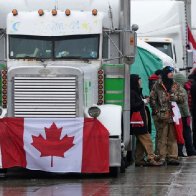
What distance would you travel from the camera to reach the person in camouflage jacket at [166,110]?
16094 millimetres

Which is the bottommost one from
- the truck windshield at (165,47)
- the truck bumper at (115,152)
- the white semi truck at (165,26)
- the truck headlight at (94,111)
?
the truck bumper at (115,152)

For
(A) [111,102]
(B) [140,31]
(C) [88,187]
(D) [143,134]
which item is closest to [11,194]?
(C) [88,187]

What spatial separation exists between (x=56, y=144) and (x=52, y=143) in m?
0.07

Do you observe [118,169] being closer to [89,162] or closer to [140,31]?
[89,162]

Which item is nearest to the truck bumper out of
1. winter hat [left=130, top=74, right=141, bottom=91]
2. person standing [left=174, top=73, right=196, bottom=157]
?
winter hat [left=130, top=74, right=141, bottom=91]

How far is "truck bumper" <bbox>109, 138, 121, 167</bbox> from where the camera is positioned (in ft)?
45.9

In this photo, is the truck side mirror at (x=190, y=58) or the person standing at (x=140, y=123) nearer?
the person standing at (x=140, y=123)

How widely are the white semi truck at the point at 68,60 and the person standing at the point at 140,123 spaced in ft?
2.25

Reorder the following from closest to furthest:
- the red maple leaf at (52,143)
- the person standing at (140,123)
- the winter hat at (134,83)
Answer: the red maple leaf at (52,143), the person standing at (140,123), the winter hat at (134,83)

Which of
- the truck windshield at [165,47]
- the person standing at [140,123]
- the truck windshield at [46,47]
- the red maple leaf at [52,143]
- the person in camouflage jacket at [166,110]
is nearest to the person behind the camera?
the red maple leaf at [52,143]

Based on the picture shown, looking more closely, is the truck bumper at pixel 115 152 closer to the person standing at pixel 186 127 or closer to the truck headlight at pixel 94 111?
the truck headlight at pixel 94 111

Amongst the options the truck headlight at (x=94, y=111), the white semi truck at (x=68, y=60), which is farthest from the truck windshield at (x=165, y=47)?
the truck headlight at (x=94, y=111)

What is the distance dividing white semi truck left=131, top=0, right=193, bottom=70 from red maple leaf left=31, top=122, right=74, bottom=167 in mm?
11310

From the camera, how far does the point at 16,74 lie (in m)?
14.0
